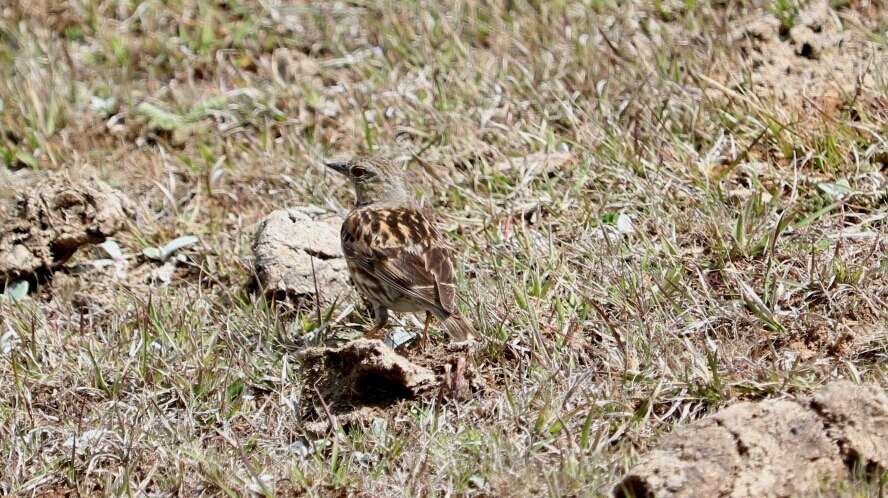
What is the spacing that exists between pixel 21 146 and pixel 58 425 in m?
3.60

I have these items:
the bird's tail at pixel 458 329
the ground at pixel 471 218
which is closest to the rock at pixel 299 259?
the ground at pixel 471 218

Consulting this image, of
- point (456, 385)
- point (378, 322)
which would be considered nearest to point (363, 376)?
point (456, 385)

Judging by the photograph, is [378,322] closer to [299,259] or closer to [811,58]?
[299,259]

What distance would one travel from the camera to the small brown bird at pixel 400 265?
20.5 ft

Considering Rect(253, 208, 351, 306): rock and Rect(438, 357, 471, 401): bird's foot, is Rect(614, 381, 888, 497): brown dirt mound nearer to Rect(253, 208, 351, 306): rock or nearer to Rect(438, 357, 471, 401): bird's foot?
Rect(438, 357, 471, 401): bird's foot

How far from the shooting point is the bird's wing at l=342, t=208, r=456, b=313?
20.7 feet

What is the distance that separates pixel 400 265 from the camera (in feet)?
21.7

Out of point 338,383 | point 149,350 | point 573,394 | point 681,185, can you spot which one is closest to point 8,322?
point 149,350

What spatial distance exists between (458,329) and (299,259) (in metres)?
1.34

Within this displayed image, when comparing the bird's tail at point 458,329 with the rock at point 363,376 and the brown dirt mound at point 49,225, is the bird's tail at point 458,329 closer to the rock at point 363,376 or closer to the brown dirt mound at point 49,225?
the rock at point 363,376

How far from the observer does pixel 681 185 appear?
289 inches

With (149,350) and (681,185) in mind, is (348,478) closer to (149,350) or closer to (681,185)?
(149,350)

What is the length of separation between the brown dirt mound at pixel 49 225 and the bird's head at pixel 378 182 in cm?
146

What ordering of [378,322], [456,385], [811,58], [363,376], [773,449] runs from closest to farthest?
[773,449]
[456,385]
[363,376]
[378,322]
[811,58]
